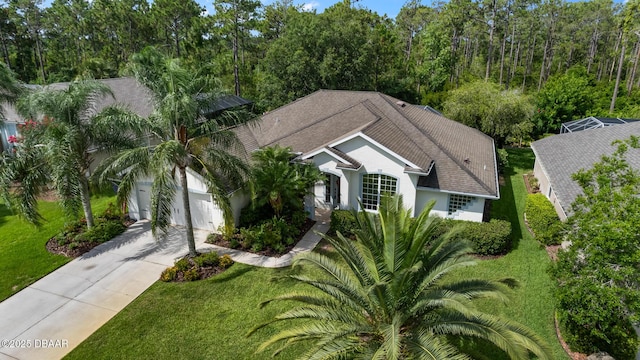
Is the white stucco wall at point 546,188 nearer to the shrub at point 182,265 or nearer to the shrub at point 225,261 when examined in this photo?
the shrub at point 225,261

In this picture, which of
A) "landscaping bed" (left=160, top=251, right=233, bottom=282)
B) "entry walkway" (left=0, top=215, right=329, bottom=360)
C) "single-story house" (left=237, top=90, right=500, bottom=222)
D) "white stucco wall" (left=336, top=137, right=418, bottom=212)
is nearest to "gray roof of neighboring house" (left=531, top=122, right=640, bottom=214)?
"single-story house" (left=237, top=90, right=500, bottom=222)

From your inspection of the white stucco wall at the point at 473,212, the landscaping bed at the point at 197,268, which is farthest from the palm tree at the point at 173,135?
the white stucco wall at the point at 473,212

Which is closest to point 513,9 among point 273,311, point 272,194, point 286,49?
point 286,49

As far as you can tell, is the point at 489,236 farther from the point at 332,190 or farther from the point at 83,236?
the point at 83,236

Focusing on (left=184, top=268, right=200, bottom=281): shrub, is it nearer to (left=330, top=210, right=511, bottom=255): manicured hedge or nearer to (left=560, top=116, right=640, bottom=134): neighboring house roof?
(left=330, top=210, right=511, bottom=255): manicured hedge

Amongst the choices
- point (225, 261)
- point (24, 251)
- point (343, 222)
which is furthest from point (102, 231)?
point (343, 222)

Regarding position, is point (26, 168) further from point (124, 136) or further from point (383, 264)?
point (383, 264)
